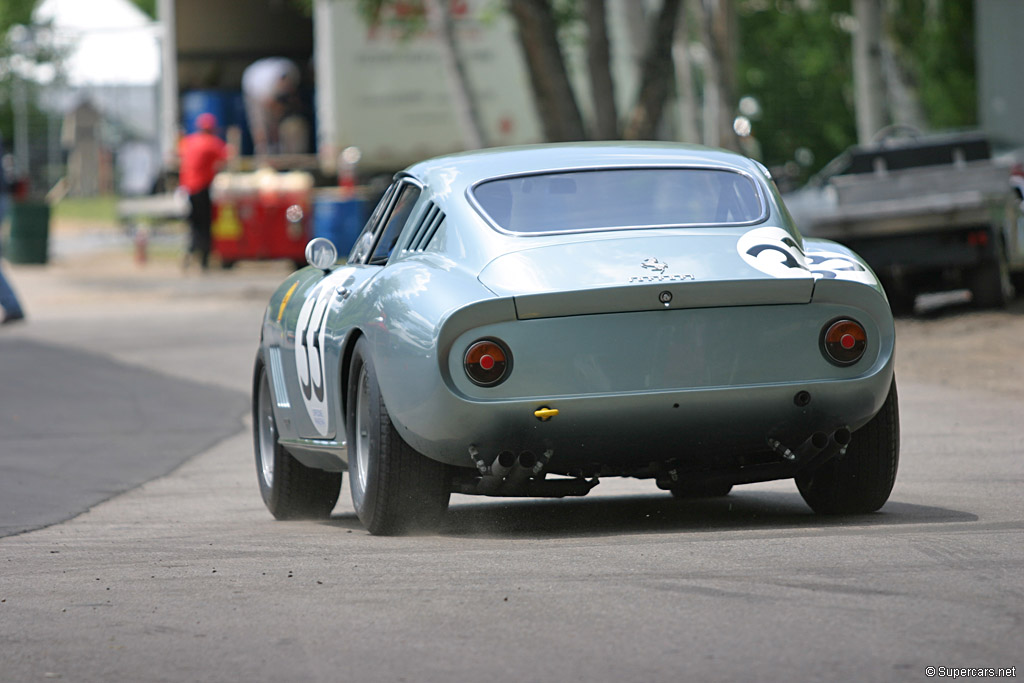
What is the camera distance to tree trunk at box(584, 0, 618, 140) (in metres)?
23.7

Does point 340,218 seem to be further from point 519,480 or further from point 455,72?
point 519,480

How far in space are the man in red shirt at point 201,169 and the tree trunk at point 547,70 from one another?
7186 millimetres

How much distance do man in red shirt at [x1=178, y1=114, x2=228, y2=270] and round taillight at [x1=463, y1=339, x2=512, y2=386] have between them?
22787mm

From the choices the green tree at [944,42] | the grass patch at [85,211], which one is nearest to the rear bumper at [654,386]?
the green tree at [944,42]

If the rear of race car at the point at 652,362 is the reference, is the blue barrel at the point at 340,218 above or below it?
below

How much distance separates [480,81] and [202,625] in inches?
926

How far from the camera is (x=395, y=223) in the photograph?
25.1ft

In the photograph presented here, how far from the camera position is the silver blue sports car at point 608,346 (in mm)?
6426

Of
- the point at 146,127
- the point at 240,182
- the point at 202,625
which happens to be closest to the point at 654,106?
the point at 240,182

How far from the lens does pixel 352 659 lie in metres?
4.76

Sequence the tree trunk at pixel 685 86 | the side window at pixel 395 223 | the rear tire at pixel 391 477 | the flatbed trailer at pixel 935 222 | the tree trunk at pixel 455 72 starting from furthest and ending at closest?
1. the tree trunk at pixel 685 86
2. the tree trunk at pixel 455 72
3. the flatbed trailer at pixel 935 222
4. the side window at pixel 395 223
5. the rear tire at pixel 391 477

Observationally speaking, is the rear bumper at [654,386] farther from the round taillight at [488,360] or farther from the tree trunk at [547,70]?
the tree trunk at [547,70]

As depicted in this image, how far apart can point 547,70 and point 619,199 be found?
52.3 feet

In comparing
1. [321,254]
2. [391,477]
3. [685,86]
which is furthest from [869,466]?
[685,86]
